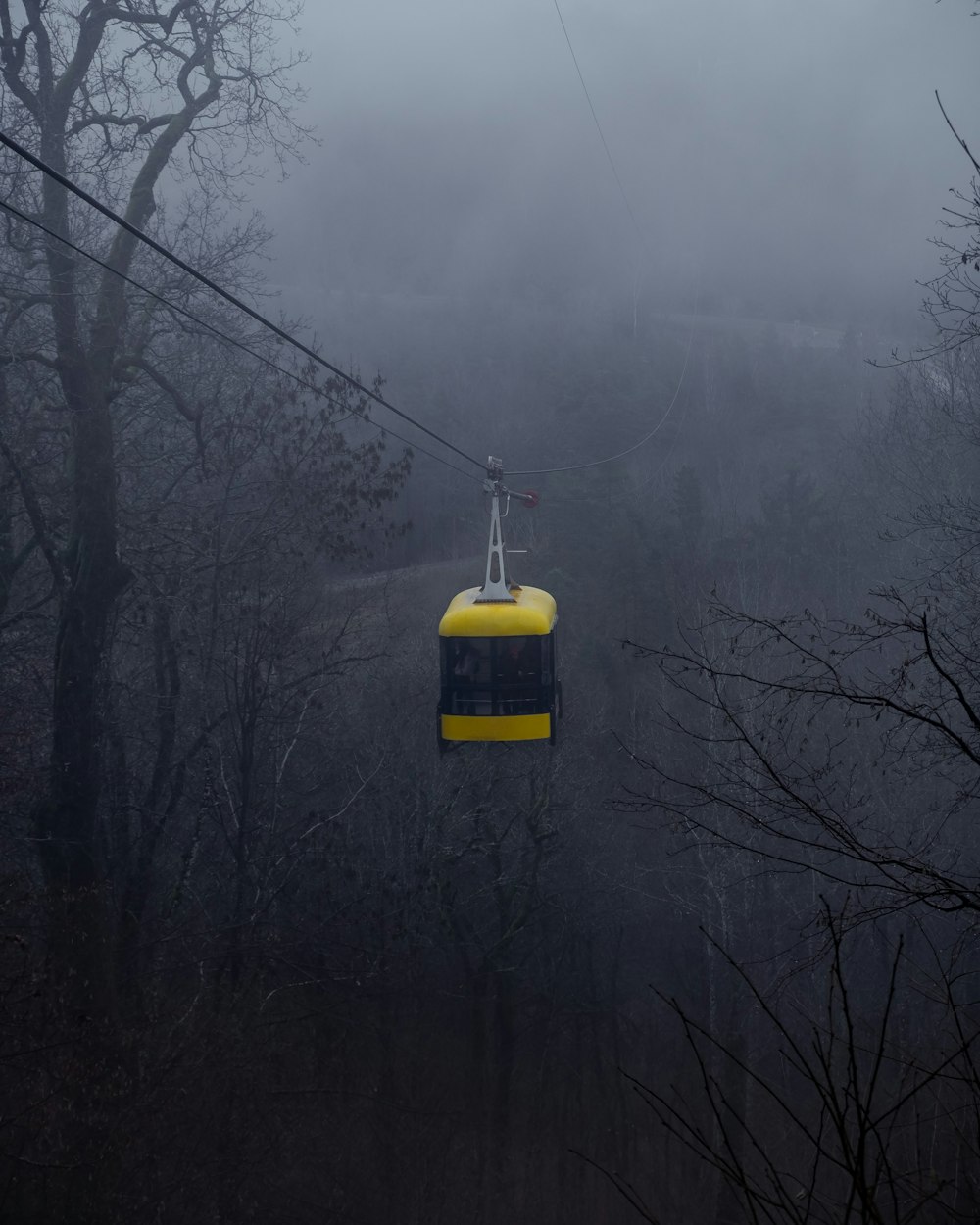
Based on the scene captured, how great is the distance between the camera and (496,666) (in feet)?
29.5

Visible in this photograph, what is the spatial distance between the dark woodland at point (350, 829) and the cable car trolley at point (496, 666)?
142 cm

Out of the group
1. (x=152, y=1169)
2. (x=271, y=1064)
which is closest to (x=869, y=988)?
(x=271, y=1064)

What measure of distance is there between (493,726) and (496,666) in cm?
54

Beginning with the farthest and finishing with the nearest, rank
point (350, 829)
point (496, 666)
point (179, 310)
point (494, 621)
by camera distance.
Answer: point (350, 829) < point (496, 666) < point (494, 621) < point (179, 310)

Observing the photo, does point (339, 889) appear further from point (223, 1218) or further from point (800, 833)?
point (800, 833)

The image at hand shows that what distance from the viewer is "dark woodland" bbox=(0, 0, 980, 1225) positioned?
637cm

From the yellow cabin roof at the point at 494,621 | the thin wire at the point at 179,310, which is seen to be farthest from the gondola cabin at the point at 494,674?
the thin wire at the point at 179,310

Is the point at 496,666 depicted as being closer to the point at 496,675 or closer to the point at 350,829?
the point at 496,675

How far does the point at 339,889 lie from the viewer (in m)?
17.8

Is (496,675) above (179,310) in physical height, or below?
below

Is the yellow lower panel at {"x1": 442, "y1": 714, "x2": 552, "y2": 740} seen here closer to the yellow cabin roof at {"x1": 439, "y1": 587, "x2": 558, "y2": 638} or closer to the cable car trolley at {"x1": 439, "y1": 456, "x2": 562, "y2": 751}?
the cable car trolley at {"x1": 439, "y1": 456, "x2": 562, "y2": 751}

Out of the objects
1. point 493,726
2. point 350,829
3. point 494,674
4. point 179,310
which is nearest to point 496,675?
point 494,674

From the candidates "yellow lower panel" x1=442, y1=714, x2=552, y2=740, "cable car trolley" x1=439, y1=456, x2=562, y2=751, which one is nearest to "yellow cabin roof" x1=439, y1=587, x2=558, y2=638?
"cable car trolley" x1=439, y1=456, x2=562, y2=751

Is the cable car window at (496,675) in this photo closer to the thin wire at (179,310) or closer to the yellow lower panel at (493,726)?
the yellow lower panel at (493,726)
